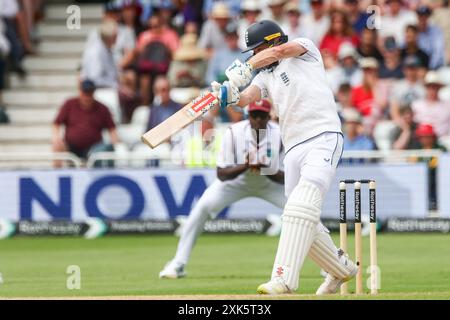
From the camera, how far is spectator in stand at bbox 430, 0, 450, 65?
23406 mm

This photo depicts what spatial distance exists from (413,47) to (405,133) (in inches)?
87.4

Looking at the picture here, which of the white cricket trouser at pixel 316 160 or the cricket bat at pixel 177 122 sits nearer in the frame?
the cricket bat at pixel 177 122

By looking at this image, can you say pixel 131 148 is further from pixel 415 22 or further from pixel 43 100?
pixel 415 22

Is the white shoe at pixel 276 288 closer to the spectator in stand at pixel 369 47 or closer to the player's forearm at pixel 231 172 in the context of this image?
the player's forearm at pixel 231 172

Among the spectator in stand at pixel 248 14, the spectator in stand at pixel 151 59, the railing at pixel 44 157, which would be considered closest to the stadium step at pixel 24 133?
the spectator in stand at pixel 151 59

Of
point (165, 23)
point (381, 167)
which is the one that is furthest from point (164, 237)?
point (165, 23)

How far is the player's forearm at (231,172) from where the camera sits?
14234mm

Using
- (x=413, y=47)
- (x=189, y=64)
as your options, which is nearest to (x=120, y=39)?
(x=189, y=64)

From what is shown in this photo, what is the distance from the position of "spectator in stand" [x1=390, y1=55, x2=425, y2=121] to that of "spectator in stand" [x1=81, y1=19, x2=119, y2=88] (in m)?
4.88

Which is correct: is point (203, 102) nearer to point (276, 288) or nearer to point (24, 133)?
point (276, 288)

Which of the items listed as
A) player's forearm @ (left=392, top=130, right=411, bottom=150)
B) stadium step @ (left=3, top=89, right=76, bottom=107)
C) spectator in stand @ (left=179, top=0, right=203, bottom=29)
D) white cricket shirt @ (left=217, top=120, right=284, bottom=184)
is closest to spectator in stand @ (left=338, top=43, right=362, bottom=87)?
player's forearm @ (left=392, top=130, right=411, bottom=150)

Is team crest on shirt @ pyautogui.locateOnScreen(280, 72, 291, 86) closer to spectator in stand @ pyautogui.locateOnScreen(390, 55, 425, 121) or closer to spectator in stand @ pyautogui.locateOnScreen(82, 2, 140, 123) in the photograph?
spectator in stand @ pyautogui.locateOnScreen(390, 55, 425, 121)

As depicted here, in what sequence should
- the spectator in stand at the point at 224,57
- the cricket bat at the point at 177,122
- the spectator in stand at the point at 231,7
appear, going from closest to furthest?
the cricket bat at the point at 177,122, the spectator in stand at the point at 224,57, the spectator in stand at the point at 231,7

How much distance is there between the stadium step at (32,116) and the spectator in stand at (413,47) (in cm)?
646
